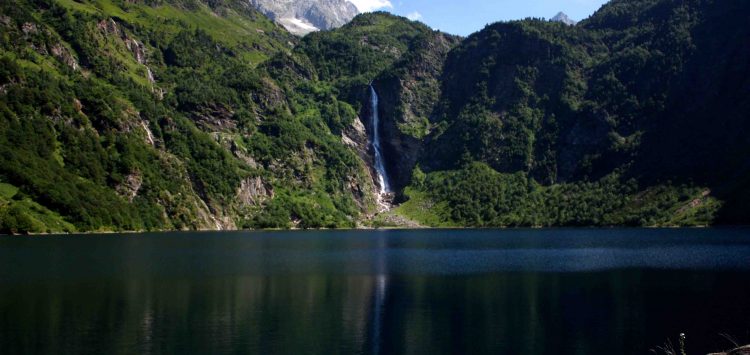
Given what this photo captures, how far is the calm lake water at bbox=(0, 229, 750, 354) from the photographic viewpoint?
53.9 meters

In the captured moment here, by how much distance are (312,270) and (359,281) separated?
16139 millimetres

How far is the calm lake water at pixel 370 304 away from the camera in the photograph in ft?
177

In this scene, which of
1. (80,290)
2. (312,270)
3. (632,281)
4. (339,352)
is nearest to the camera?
(339,352)

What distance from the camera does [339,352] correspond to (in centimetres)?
5138

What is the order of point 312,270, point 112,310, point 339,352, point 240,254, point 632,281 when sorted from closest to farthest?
point 339,352
point 112,310
point 632,281
point 312,270
point 240,254

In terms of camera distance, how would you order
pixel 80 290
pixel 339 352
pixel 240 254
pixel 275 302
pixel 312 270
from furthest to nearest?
pixel 240 254, pixel 312 270, pixel 80 290, pixel 275 302, pixel 339 352

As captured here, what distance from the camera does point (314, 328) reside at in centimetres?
5978

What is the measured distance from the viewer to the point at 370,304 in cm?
7331

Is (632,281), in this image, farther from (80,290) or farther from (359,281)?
(80,290)

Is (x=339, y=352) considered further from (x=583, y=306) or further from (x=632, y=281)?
(x=632, y=281)

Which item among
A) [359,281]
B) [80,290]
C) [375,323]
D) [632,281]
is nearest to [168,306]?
[80,290]

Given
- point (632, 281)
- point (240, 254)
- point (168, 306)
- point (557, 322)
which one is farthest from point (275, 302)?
point (240, 254)

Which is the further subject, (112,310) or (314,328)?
(112,310)

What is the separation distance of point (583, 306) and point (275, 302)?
106ft
